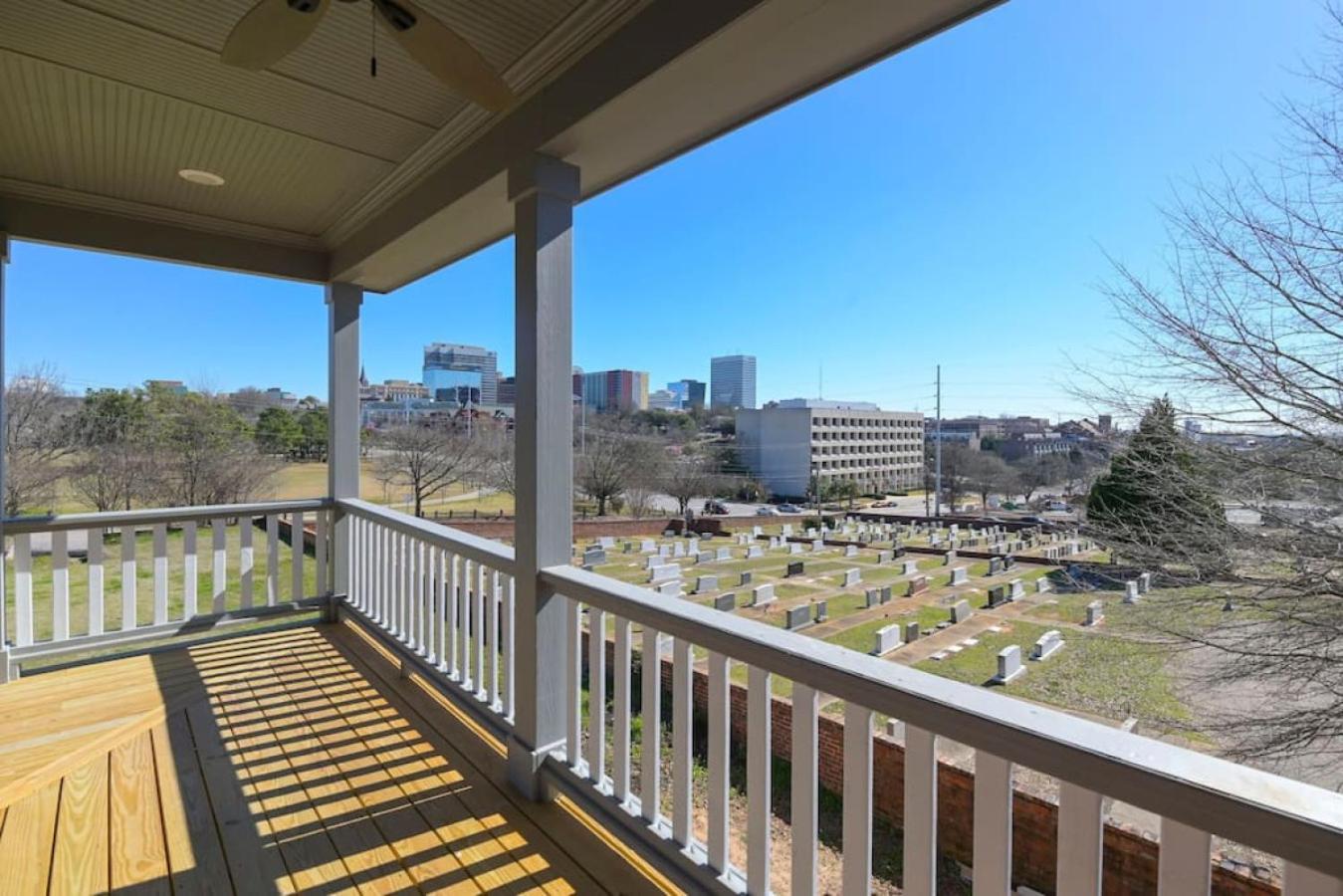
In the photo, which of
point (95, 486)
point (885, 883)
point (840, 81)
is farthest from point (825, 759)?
point (95, 486)

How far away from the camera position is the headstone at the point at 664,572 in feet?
15.6

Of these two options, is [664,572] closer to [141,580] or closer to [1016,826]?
[1016,826]

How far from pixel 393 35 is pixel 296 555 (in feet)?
12.7

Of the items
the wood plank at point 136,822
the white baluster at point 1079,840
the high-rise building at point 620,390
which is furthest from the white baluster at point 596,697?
the high-rise building at point 620,390

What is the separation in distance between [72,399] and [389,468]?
4754 millimetres

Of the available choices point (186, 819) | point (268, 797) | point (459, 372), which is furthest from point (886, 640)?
point (459, 372)

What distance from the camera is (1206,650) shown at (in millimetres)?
3900

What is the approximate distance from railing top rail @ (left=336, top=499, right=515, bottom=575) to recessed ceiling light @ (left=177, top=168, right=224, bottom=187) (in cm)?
192

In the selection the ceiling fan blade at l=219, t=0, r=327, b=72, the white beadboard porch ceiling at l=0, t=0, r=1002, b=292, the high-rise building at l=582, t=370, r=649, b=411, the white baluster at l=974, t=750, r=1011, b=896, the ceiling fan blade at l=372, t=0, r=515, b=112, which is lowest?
the white baluster at l=974, t=750, r=1011, b=896

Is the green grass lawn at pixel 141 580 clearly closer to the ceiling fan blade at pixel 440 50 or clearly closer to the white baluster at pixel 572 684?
the white baluster at pixel 572 684

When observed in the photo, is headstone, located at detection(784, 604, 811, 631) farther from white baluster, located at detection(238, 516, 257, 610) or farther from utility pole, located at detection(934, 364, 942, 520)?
white baluster, located at detection(238, 516, 257, 610)

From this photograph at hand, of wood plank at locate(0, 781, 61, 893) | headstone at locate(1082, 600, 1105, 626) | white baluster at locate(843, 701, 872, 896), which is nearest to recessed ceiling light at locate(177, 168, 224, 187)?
wood plank at locate(0, 781, 61, 893)

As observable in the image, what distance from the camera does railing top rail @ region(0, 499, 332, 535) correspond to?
3.36 meters

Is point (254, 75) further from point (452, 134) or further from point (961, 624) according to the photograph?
point (961, 624)
